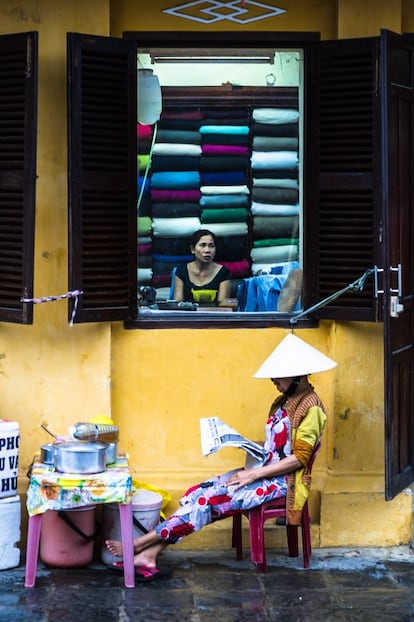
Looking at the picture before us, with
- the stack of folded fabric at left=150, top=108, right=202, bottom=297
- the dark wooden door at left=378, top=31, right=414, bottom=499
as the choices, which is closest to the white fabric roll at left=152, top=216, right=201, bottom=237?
the stack of folded fabric at left=150, top=108, right=202, bottom=297

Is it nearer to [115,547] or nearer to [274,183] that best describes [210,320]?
[274,183]

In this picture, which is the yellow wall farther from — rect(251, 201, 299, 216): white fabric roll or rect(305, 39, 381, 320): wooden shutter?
rect(251, 201, 299, 216): white fabric roll

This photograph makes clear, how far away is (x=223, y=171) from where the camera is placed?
750 cm

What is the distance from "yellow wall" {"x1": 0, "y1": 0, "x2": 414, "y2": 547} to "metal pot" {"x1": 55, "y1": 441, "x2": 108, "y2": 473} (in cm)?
75

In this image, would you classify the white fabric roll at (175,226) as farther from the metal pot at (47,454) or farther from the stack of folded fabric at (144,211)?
the metal pot at (47,454)

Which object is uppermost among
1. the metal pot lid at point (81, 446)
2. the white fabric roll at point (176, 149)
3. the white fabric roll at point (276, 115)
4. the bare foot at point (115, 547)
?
the white fabric roll at point (276, 115)

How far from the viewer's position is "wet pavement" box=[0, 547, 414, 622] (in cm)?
613

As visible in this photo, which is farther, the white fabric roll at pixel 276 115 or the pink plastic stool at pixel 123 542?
the white fabric roll at pixel 276 115

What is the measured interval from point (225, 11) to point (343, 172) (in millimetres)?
1222

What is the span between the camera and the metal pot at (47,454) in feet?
21.5

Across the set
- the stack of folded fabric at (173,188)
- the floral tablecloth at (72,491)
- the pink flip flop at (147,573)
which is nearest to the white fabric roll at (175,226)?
the stack of folded fabric at (173,188)

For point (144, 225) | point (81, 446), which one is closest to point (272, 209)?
point (144, 225)

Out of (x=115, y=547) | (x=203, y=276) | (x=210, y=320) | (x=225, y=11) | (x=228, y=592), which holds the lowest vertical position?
(x=228, y=592)

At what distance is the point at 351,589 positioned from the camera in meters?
6.51
